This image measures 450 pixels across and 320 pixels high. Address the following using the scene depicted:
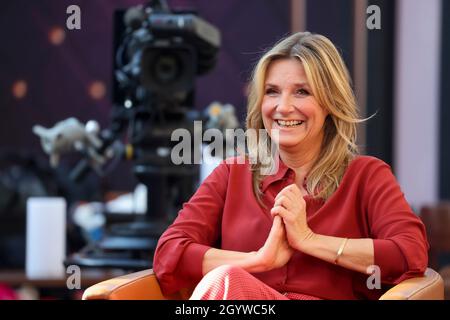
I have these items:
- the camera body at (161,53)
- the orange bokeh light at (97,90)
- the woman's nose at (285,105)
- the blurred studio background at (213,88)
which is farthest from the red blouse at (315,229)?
the orange bokeh light at (97,90)

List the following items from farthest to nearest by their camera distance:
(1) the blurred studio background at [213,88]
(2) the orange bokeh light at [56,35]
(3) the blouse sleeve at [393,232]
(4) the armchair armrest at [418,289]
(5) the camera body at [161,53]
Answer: (2) the orange bokeh light at [56,35], (1) the blurred studio background at [213,88], (5) the camera body at [161,53], (3) the blouse sleeve at [393,232], (4) the armchair armrest at [418,289]

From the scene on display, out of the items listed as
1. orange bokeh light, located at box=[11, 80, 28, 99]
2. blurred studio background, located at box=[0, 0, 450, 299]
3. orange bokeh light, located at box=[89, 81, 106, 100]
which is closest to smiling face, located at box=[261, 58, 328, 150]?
blurred studio background, located at box=[0, 0, 450, 299]

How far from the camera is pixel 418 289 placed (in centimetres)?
155

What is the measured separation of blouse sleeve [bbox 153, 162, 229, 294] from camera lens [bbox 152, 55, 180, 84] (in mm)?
784

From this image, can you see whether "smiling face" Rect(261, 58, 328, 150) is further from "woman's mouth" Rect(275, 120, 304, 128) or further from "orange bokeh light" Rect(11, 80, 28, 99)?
"orange bokeh light" Rect(11, 80, 28, 99)

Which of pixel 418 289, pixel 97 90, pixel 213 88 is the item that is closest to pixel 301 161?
pixel 418 289

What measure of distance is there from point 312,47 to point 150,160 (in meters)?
1.01

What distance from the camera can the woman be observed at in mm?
1656

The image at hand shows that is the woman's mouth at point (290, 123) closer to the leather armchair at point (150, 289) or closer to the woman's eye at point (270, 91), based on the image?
the woman's eye at point (270, 91)

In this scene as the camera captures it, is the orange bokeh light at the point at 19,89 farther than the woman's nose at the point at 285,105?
Yes

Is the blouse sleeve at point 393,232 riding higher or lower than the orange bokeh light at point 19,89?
lower

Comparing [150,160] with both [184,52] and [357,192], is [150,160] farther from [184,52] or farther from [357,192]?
[357,192]

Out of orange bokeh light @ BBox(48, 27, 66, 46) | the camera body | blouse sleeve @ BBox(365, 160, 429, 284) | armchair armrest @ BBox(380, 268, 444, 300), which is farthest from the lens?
orange bokeh light @ BBox(48, 27, 66, 46)

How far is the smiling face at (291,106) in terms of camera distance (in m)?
1.75
